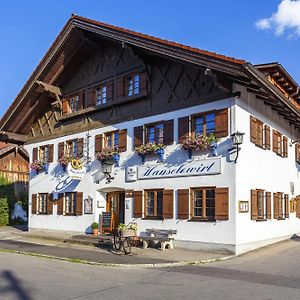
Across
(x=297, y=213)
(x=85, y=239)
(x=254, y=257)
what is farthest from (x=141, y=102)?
(x=297, y=213)

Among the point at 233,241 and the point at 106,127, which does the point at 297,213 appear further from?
the point at 106,127

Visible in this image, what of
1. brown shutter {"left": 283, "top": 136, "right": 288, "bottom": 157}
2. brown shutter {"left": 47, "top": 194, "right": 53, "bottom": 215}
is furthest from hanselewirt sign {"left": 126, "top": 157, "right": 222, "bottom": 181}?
brown shutter {"left": 47, "top": 194, "right": 53, "bottom": 215}

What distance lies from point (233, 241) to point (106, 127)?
806cm

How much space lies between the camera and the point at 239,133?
14.7 m

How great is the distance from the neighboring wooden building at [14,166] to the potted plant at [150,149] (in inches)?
658

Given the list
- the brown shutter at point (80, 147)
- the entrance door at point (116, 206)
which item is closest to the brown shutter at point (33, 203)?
the brown shutter at point (80, 147)

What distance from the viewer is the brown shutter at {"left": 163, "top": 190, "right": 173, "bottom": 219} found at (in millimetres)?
16578

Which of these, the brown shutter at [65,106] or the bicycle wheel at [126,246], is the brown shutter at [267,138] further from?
the brown shutter at [65,106]

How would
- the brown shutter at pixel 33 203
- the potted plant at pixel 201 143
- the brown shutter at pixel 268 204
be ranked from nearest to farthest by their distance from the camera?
1. the potted plant at pixel 201 143
2. the brown shutter at pixel 268 204
3. the brown shutter at pixel 33 203

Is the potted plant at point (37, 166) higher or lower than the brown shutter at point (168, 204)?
higher

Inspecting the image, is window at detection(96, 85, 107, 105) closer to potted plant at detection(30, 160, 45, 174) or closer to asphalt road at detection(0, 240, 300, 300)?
potted plant at detection(30, 160, 45, 174)

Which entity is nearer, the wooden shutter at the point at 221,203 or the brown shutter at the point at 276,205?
the wooden shutter at the point at 221,203

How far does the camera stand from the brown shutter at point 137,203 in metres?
→ 17.7

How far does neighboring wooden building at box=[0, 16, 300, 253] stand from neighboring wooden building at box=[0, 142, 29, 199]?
9125mm
